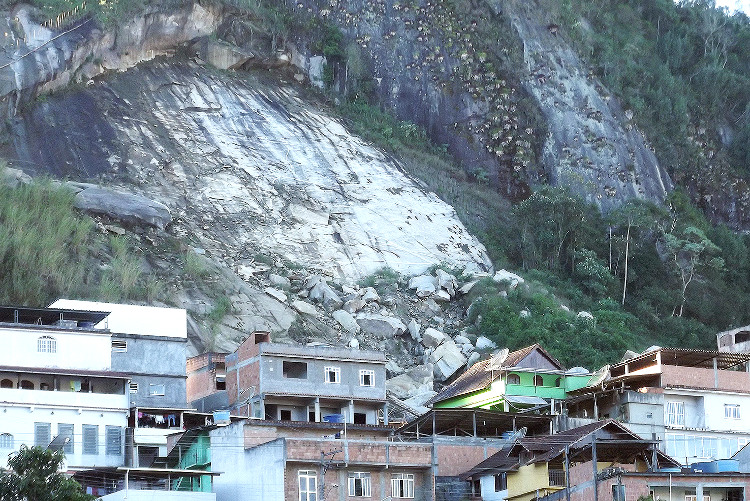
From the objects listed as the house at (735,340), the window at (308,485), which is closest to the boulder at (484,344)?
the house at (735,340)

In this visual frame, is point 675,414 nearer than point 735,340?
Yes

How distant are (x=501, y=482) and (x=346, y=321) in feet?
84.8

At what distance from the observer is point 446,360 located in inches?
2677

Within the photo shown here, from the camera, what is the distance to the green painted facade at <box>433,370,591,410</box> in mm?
57125

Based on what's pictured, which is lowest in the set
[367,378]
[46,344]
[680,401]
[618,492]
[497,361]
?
[618,492]

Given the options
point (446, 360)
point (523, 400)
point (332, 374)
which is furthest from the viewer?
point (446, 360)

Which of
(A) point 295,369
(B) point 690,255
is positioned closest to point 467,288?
(B) point 690,255

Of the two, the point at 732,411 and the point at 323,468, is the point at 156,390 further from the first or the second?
the point at 732,411

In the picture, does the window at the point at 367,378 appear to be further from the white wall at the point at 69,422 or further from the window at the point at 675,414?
the window at the point at 675,414

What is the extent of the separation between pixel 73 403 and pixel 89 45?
40225 millimetres

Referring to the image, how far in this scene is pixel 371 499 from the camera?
148 feet

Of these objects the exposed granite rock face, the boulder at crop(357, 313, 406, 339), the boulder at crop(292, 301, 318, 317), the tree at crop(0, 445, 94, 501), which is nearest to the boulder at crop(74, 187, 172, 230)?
the exposed granite rock face

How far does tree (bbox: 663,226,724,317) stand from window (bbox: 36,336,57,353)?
155ft

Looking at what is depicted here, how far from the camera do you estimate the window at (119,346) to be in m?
52.5
